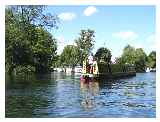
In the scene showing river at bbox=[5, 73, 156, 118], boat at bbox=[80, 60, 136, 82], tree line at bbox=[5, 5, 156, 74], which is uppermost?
tree line at bbox=[5, 5, 156, 74]

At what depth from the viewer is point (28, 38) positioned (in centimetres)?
955

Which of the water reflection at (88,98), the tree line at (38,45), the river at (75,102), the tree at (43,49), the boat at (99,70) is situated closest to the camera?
the river at (75,102)

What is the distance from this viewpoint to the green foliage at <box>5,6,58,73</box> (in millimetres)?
7802

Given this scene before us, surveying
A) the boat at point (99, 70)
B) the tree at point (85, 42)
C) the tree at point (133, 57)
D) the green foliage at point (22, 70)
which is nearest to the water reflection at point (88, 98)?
the tree at point (85, 42)

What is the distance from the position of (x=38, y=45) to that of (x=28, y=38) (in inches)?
21.0

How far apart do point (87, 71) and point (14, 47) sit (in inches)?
111

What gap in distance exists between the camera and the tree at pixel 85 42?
7.51m

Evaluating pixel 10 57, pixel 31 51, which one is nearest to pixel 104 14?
pixel 10 57

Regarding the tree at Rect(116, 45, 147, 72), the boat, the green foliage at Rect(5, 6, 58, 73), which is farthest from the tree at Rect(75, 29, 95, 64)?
the boat

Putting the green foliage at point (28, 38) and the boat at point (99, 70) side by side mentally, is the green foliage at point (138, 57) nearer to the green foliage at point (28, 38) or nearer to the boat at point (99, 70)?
the boat at point (99, 70)

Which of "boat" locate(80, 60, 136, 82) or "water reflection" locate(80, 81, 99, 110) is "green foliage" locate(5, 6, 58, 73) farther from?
"boat" locate(80, 60, 136, 82)

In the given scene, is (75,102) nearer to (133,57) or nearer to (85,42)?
(85,42)

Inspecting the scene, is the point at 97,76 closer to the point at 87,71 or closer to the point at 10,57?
the point at 87,71

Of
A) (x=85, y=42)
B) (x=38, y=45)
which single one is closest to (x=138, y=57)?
(x=85, y=42)
